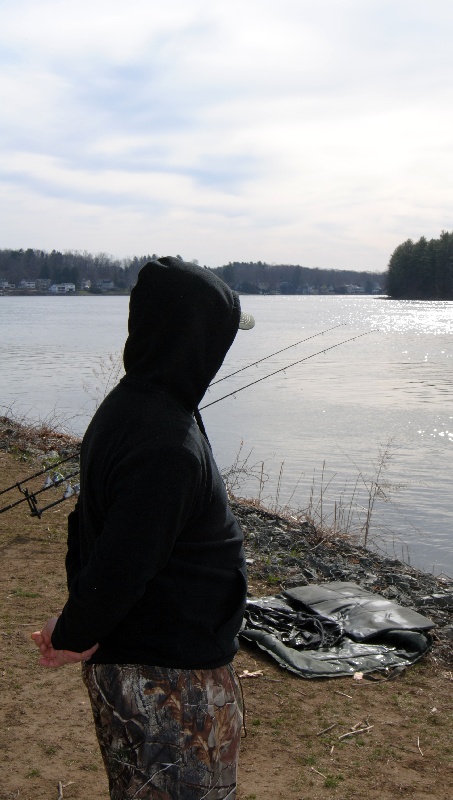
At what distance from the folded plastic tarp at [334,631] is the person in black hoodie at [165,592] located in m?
2.72

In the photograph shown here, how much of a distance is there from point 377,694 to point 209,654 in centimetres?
271

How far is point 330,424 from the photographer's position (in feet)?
54.3

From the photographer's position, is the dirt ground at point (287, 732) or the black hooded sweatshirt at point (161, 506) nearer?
the black hooded sweatshirt at point (161, 506)

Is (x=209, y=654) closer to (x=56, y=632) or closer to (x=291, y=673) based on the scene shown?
(x=56, y=632)

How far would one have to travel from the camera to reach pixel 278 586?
5.83 metres

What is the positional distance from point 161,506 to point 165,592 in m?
0.26

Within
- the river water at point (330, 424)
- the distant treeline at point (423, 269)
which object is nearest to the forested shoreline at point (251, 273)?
the distant treeline at point (423, 269)

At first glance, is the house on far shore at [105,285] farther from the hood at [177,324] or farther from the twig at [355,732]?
the hood at [177,324]

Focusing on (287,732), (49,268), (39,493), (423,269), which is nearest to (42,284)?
(49,268)

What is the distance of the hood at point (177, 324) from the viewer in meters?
1.83

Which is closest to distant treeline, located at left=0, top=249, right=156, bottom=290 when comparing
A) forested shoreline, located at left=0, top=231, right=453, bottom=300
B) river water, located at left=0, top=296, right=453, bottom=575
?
forested shoreline, located at left=0, top=231, right=453, bottom=300

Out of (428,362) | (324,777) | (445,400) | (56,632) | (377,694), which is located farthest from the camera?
(428,362)

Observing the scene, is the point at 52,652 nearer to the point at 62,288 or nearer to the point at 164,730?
the point at 164,730

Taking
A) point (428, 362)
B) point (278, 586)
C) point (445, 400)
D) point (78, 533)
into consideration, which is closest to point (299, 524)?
point (278, 586)
